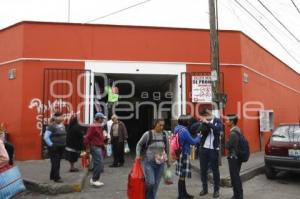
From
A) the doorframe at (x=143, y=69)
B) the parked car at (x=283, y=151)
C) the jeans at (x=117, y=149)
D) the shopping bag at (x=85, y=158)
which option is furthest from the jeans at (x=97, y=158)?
the doorframe at (x=143, y=69)

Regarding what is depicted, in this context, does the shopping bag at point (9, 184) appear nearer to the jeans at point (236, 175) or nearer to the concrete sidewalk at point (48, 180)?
the concrete sidewalk at point (48, 180)

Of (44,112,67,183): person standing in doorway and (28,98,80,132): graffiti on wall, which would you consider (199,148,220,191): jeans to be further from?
(28,98,80,132): graffiti on wall

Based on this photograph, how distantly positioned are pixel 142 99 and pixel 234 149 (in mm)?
12979

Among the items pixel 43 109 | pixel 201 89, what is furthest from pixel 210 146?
pixel 43 109

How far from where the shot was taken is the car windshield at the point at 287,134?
10400 mm

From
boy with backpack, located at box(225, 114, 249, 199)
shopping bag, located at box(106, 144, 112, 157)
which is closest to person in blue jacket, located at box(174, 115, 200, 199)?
boy with backpack, located at box(225, 114, 249, 199)

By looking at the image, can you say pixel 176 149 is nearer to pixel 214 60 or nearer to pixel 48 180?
pixel 48 180

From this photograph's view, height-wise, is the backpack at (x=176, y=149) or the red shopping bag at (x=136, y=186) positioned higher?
the backpack at (x=176, y=149)

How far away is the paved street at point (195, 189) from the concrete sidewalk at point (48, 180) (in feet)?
0.50

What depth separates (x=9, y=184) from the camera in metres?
6.78

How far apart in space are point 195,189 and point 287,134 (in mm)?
2865

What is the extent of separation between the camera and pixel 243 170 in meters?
11.2

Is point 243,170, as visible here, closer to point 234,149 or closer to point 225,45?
point 234,149

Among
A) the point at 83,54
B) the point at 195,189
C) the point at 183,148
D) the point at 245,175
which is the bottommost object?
the point at 195,189
